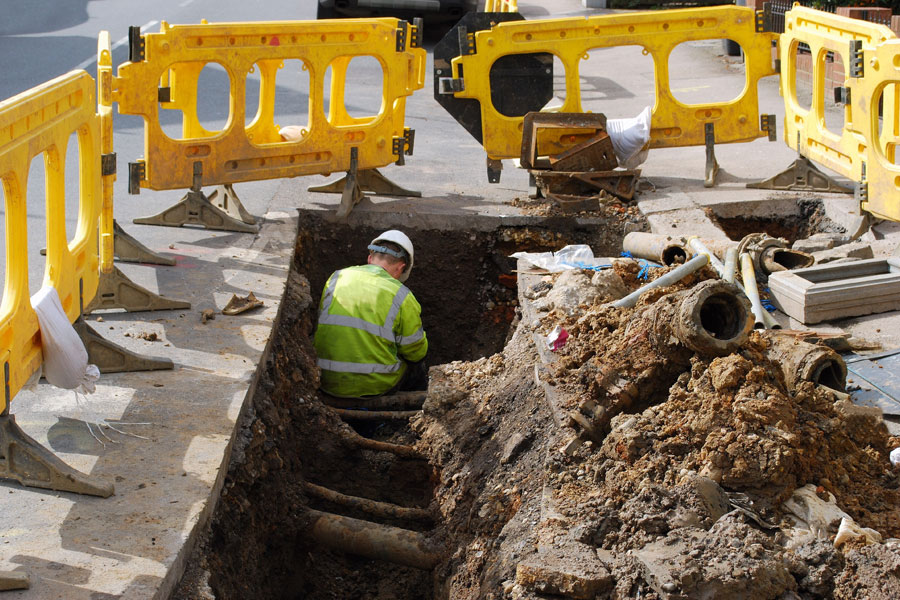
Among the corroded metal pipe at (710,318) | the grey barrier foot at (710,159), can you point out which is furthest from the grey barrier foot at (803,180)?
the corroded metal pipe at (710,318)

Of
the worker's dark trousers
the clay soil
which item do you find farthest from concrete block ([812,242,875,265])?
the worker's dark trousers

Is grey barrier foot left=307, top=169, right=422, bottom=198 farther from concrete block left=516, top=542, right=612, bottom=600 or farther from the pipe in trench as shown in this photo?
concrete block left=516, top=542, right=612, bottom=600

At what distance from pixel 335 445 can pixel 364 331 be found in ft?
3.16

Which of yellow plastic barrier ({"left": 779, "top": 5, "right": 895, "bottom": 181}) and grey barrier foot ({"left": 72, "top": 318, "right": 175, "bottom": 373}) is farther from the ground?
yellow plastic barrier ({"left": 779, "top": 5, "right": 895, "bottom": 181})

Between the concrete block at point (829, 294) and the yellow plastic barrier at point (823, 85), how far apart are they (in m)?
1.67

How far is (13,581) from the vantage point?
3.21 meters

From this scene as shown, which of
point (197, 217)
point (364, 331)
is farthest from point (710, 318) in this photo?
point (197, 217)

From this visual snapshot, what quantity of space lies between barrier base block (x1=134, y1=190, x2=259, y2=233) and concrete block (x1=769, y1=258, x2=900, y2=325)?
156 inches

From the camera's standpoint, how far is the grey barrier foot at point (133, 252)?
677 cm

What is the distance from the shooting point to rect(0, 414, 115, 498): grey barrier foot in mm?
3826

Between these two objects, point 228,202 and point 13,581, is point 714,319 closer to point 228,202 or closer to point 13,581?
point 13,581

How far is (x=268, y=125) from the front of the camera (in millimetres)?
8391

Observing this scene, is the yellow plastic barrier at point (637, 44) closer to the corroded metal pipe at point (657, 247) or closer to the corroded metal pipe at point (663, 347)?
the corroded metal pipe at point (657, 247)

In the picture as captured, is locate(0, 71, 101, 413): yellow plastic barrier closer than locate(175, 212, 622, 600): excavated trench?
Yes
